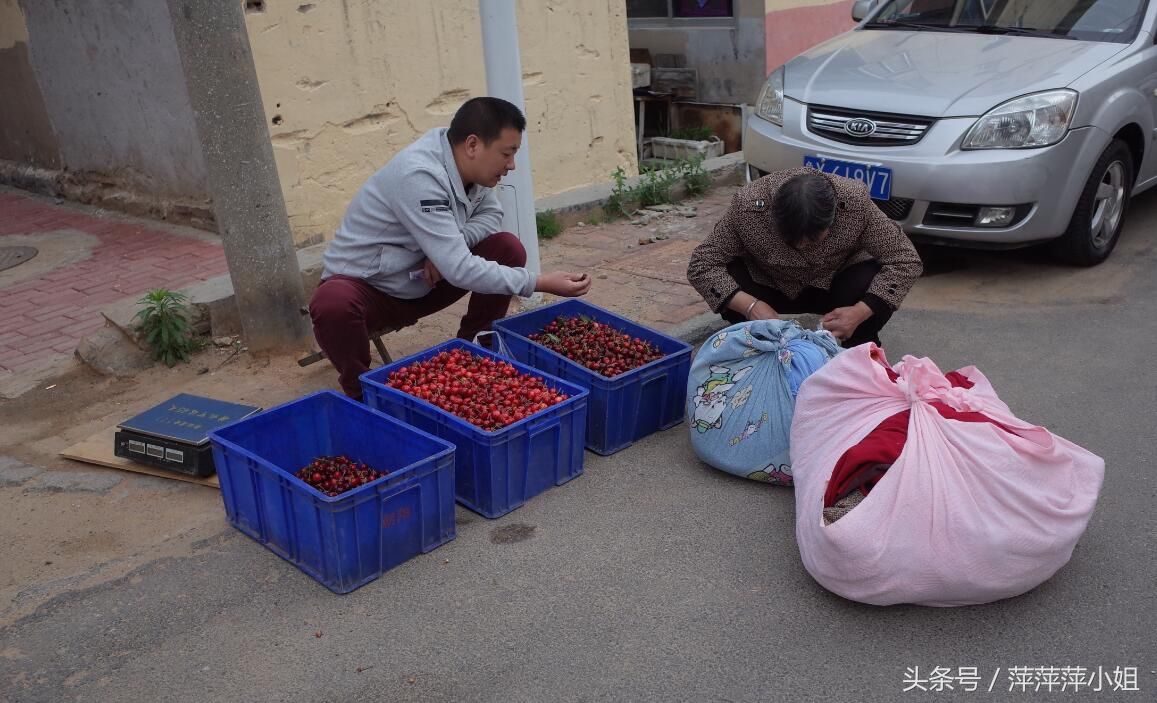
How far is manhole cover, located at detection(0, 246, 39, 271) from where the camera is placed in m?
6.48

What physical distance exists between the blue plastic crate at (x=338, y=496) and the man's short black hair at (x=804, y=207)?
158 centimetres

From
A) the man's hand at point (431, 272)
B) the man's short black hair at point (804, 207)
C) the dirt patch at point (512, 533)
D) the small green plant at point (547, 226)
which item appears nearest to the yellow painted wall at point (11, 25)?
the small green plant at point (547, 226)

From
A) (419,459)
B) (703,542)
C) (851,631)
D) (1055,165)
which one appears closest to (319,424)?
(419,459)

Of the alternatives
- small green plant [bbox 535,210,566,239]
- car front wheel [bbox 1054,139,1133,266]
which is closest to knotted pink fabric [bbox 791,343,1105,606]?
car front wheel [bbox 1054,139,1133,266]

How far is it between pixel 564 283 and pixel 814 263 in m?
1.06

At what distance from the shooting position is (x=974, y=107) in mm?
5539

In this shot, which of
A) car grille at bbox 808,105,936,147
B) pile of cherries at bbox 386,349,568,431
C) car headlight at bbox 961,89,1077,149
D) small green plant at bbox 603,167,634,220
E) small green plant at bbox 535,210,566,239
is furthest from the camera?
A: small green plant at bbox 603,167,634,220

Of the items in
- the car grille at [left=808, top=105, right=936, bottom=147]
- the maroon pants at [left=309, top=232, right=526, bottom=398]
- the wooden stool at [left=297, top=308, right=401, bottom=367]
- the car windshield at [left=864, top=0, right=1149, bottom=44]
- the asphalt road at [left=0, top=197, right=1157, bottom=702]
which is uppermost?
the car windshield at [left=864, top=0, right=1149, bottom=44]

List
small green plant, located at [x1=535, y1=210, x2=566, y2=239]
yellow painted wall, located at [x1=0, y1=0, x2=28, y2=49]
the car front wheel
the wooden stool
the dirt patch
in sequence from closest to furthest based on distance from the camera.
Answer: the dirt patch, the wooden stool, the car front wheel, small green plant, located at [x1=535, y1=210, x2=566, y2=239], yellow painted wall, located at [x1=0, y1=0, x2=28, y2=49]

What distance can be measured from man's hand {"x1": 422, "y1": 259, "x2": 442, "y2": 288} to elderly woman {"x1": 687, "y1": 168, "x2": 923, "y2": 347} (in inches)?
43.3

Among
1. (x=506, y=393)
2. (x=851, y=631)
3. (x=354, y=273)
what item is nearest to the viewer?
(x=851, y=631)

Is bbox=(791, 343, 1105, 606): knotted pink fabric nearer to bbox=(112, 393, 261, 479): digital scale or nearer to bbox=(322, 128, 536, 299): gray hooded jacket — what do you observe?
bbox=(322, 128, 536, 299): gray hooded jacket

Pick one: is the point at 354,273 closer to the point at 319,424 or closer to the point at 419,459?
the point at 319,424

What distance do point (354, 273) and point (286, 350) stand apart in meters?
0.96
